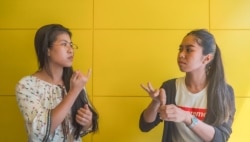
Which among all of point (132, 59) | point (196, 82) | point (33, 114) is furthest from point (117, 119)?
point (33, 114)

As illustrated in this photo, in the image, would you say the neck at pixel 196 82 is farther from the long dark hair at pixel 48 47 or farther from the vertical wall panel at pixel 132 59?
the long dark hair at pixel 48 47

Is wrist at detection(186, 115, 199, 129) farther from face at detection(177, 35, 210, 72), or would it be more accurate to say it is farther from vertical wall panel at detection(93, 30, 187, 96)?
vertical wall panel at detection(93, 30, 187, 96)

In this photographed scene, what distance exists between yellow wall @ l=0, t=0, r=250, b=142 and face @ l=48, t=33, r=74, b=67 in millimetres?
442

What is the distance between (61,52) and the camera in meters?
1.75

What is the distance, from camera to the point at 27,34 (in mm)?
2230

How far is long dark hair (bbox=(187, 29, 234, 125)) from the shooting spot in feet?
5.70

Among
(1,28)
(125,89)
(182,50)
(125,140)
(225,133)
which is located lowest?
(125,140)

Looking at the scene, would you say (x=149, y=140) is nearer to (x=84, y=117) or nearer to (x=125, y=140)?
(x=125, y=140)

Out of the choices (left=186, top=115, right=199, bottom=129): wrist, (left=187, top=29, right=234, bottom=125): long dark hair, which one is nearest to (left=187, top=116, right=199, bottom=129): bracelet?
(left=186, top=115, right=199, bottom=129): wrist

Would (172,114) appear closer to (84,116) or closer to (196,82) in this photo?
(196,82)

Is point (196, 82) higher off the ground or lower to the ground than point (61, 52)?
lower

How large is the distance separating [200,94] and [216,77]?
0.14m

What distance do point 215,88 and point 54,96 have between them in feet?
3.03

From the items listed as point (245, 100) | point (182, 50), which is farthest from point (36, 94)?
point (245, 100)
